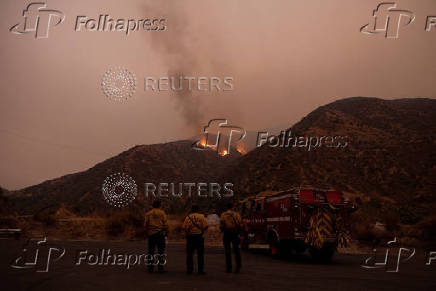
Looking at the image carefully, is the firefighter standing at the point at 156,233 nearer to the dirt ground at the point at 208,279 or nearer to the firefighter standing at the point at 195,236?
the dirt ground at the point at 208,279

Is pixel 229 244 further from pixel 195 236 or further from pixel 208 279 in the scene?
pixel 208 279

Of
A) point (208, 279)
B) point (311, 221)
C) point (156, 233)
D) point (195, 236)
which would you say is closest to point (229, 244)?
point (195, 236)

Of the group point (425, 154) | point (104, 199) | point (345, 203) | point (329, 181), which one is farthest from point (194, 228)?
point (104, 199)

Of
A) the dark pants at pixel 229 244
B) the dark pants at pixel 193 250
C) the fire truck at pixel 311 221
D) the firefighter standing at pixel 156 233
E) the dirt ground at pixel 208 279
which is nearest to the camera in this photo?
the dirt ground at pixel 208 279

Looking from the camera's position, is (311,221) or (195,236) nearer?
(195,236)

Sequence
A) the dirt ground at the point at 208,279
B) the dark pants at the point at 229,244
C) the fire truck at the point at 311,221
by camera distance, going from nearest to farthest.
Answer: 1. the dirt ground at the point at 208,279
2. the dark pants at the point at 229,244
3. the fire truck at the point at 311,221

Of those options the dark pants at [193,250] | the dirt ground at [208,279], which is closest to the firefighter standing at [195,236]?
the dark pants at [193,250]

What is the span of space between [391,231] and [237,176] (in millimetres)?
32830

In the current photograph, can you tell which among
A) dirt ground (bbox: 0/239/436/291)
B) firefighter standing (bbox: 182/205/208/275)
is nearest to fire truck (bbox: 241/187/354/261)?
dirt ground (bbox: 0/239/436/291)

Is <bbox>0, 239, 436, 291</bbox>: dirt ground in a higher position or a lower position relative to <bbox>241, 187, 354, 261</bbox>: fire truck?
lower

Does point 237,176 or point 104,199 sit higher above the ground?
point 237,176

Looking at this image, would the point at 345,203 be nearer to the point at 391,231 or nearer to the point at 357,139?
the point at 391,231

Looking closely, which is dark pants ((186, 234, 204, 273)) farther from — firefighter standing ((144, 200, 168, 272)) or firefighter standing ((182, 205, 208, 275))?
firefighter standing ((144, 200, 168, 272))

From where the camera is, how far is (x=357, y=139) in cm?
5425
